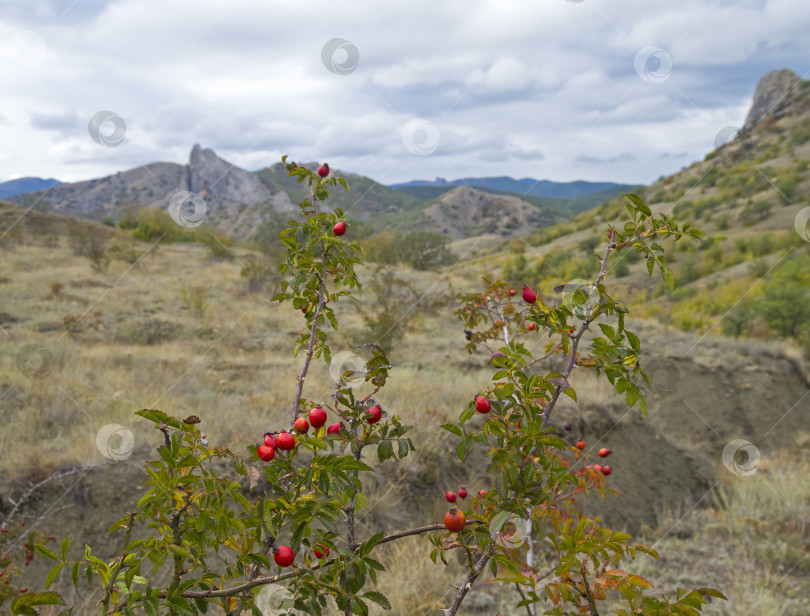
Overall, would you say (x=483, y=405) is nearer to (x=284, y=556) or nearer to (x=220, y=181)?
(x=284, y=556)

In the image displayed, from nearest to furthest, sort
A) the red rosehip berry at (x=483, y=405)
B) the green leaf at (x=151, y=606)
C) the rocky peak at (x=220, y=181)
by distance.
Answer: the green leaf at (x=151, y=606)
the red rosehip berry at (x=483, y=405)
the rocky peak at (x=220, y=181)

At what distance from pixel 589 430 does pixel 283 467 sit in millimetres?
6586

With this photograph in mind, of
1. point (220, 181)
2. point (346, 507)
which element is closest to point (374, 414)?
point (346, 507)

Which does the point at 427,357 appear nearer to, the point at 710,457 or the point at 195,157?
the point at 710,457

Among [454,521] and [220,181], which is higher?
[220,181]

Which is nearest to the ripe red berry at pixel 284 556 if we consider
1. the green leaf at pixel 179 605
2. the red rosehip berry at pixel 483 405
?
the green leaf at pixel 179 605

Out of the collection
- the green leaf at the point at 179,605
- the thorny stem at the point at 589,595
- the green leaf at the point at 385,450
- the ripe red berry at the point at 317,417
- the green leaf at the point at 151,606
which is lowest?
the thorny stem at the point at 589,595

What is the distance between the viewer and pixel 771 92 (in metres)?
62.2

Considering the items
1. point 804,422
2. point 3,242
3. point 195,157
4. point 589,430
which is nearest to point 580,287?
point 589,430

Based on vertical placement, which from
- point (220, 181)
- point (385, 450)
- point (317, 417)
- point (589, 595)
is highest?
point (220, 181)

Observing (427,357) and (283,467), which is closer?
(283,467)

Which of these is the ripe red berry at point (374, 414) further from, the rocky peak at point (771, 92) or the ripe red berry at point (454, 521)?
the rocky peak at point (771, 92)

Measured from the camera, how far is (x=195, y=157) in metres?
107

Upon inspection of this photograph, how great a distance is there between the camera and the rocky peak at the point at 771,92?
54812mm
